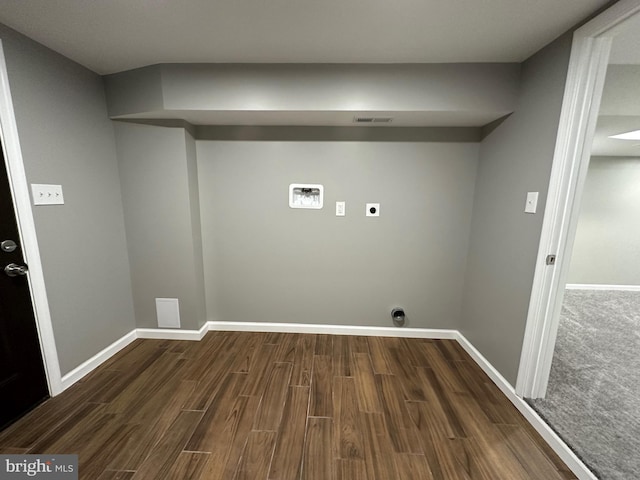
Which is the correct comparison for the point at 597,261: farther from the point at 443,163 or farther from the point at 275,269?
the point at 275,269

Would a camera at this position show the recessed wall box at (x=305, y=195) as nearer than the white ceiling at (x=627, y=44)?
No

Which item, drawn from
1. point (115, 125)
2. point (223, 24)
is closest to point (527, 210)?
point (223, 24)

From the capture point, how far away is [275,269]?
249 centimetres

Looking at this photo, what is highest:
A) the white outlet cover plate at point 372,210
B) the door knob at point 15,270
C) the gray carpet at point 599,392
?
the white outlet cover plate at point 372,210

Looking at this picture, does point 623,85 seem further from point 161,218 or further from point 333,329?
point 161,218

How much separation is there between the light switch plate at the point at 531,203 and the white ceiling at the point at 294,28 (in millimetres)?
913

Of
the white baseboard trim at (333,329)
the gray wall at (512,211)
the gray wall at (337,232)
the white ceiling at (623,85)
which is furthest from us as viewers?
the white baseboard trim at (333,329)

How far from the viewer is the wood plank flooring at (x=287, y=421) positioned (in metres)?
1.30

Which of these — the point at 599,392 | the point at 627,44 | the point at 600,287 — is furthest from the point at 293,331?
the point at 600,287

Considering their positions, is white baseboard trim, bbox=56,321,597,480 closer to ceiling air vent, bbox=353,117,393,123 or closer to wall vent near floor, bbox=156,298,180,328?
wall vent near floor, bbox=156,298,180,328

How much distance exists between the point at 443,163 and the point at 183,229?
2.42m

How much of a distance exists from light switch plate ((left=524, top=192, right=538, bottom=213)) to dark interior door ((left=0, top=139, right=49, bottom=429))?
319 centimetres

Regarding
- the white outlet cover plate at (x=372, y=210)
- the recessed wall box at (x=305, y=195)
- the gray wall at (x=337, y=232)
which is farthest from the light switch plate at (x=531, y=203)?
the recessed wall box at (x=305, y=195)

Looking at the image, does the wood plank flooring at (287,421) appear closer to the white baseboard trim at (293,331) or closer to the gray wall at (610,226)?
the white baseboard trim at (293,331)
